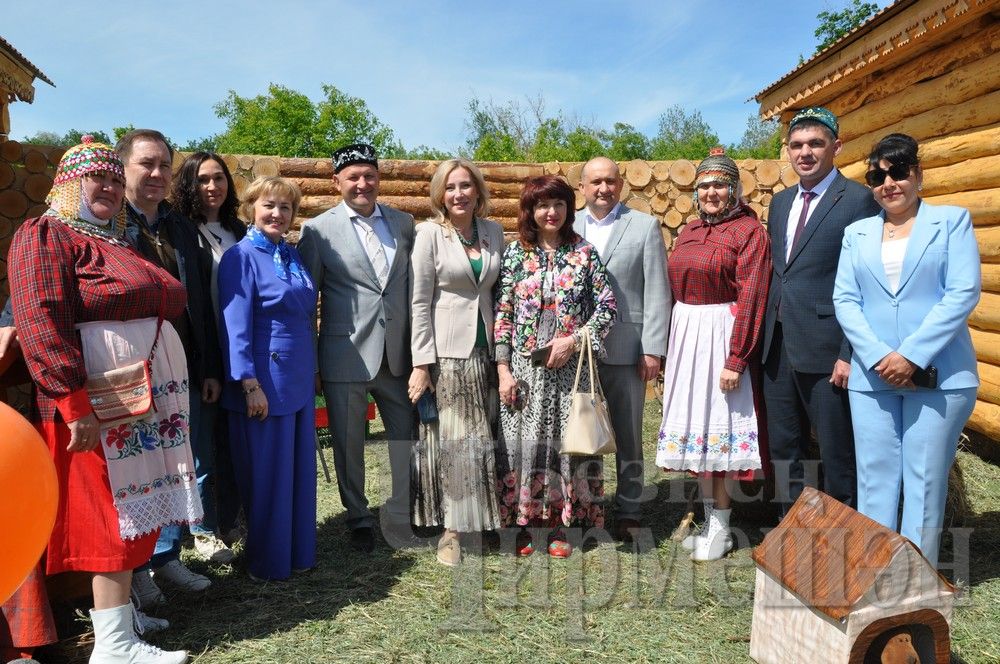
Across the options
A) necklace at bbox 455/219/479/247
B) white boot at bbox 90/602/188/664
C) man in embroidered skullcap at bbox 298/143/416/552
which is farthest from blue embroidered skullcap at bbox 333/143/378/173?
white boot at bbox 90/602/188/664

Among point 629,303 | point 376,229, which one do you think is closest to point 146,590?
point 376,229

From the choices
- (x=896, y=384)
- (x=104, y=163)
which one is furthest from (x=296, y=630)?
(x=896, y=384)

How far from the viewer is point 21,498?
2.16 metres

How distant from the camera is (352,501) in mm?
4223

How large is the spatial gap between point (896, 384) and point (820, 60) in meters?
5.50

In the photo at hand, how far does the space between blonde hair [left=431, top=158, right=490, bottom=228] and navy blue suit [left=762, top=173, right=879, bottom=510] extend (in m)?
1.60

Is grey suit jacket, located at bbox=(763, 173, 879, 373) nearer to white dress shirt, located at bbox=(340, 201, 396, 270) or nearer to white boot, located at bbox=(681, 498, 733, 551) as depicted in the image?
white boot, located at bbox=(681, 498, 733, 551)

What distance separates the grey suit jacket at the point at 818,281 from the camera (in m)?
3.58

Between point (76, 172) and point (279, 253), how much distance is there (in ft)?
3.57

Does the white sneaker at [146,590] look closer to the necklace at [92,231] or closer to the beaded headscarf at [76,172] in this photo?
the necklace at [92,231]

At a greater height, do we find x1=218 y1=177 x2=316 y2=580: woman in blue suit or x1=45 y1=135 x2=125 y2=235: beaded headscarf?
x1=45 y1=135 x2=125 y2=235: beaded headscarf

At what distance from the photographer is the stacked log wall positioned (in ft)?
18.8

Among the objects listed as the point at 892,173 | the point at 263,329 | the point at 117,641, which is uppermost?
the point at 892,173

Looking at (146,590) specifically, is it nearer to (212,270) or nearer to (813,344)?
(212,270)
